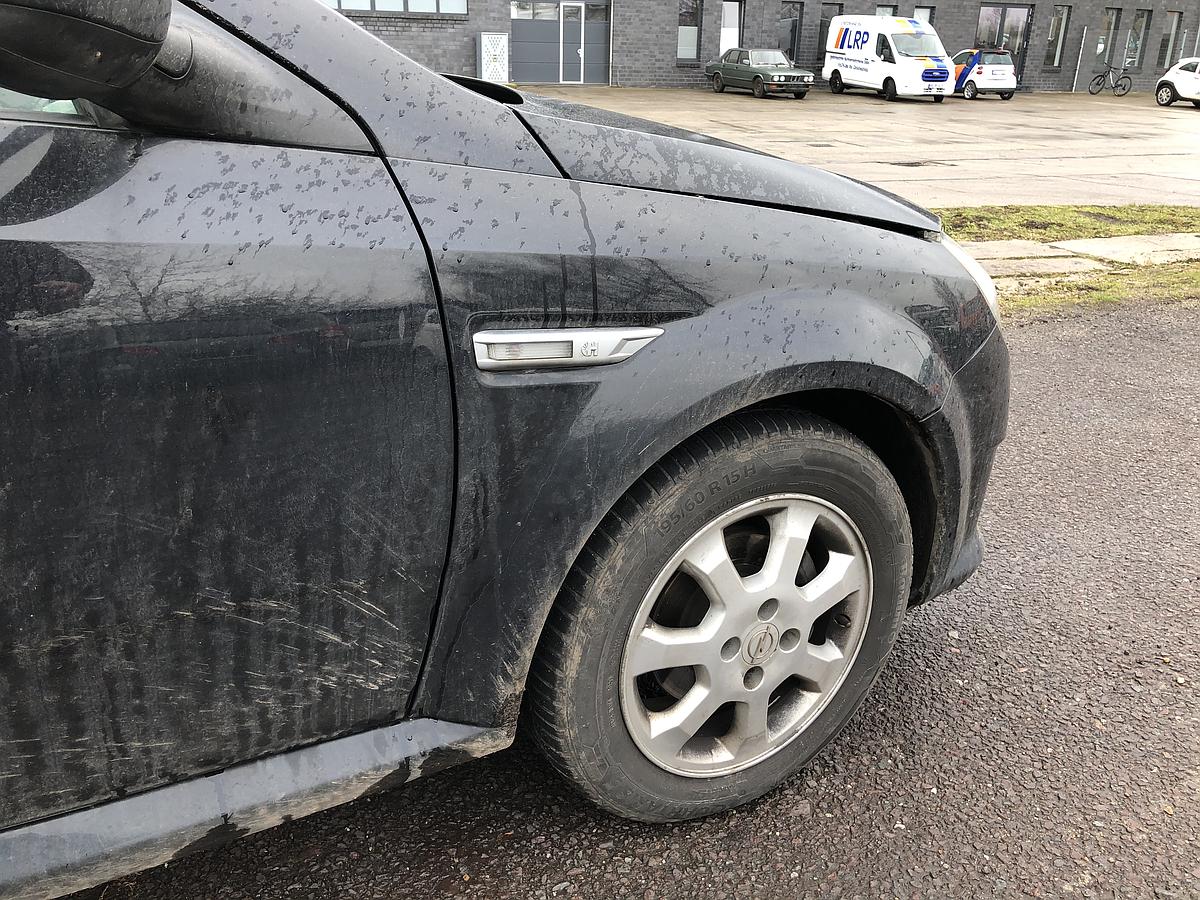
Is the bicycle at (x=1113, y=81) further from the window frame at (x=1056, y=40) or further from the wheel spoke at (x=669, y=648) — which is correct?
the wheel spoke at (x=669, y=648)

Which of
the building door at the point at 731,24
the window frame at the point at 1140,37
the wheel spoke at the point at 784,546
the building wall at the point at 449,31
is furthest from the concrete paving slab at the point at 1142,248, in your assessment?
the window frame at the point at 1140,37

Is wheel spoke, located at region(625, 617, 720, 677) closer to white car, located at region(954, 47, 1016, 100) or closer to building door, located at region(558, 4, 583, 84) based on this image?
building door, located at region(558, 4, 583, 84)

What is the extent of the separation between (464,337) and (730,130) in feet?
65.7

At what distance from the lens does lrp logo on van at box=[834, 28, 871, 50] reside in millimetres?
29719

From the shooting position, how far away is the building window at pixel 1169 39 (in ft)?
119

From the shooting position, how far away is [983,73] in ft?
98.7

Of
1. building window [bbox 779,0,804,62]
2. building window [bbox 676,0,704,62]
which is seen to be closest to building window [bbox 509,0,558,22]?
building window [bbox 676,0,704,62]

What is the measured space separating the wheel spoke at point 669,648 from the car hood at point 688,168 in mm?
758

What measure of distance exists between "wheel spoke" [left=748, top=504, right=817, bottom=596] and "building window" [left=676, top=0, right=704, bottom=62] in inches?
1280

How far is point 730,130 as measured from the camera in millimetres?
20094

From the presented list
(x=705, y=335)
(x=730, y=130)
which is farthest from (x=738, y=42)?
(x=705, y=335)

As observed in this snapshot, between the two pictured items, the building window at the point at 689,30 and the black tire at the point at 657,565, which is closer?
the black tire at the point at 657,565

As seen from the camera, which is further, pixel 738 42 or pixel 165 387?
pixel 738 42

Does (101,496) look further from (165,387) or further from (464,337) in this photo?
(464,337)
